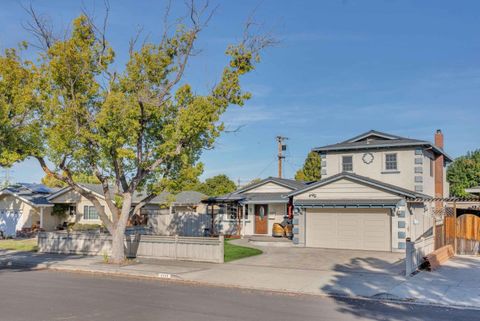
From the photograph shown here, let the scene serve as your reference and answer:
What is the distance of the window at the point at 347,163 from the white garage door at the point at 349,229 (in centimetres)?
355

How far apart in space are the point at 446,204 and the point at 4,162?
2774 centimetres

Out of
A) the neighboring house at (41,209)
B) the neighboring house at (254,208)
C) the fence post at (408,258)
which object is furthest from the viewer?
the neighboring house at (41,209)

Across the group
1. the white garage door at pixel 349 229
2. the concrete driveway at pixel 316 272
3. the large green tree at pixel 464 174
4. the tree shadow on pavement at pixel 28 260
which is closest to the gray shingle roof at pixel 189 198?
the white garage door at pixel 349 229

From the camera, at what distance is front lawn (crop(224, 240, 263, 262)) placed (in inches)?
902

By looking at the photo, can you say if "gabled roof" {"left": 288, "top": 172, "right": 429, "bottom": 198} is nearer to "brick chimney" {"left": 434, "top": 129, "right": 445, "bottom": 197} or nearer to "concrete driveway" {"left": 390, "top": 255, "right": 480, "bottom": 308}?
"concrete driveway" {"left": 390, "top": 255, "right": 480, "bottom": 308}

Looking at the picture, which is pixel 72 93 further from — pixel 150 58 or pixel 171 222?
pixel 171 222

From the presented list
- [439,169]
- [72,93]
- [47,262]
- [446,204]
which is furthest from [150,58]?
[446,204]

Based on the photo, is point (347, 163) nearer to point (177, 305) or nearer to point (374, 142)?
point (374, 142)

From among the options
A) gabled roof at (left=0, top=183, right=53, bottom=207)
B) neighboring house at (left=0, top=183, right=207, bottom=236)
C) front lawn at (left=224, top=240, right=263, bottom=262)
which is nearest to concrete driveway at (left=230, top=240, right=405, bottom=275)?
front lawn at (left=224, top=240, right=263, bottom=262)

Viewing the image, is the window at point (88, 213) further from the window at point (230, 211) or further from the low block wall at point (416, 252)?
the low block wall at point (416, 252)

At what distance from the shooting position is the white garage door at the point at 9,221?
1567 inches

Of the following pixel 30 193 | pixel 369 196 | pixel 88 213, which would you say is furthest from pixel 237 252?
pixel 30 193

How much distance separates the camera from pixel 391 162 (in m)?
28.2

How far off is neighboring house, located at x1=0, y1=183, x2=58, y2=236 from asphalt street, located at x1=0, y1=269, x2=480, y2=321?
24760mm
